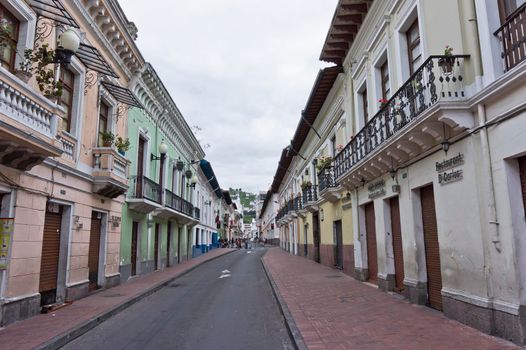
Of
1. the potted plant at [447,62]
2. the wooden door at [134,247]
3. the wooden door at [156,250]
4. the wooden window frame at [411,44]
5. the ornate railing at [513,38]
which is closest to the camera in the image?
the ornate railing at [513,38]

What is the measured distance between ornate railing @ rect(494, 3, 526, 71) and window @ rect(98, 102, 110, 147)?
1031 cm

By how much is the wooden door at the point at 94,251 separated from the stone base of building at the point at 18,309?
125 inches

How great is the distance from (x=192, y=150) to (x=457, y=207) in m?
22.6

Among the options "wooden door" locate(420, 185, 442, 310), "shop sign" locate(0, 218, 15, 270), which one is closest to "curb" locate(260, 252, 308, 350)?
"wooden door" locate(420, 185, 442, 310)

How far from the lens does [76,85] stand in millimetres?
10336

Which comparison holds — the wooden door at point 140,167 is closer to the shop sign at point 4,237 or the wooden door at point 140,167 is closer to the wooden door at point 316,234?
the shop sign at point 4,237

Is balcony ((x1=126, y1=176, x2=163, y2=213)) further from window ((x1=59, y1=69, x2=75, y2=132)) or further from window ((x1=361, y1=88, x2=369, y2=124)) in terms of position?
window ((x1=361, y1=88, x2=369, y2=124))

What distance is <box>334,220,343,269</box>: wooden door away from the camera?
16642 mm

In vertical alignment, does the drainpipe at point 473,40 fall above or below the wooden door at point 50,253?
above

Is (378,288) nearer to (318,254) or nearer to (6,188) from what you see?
(6,188)

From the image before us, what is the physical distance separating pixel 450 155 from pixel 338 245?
1068 centimetres

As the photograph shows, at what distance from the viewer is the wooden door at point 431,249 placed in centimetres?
783

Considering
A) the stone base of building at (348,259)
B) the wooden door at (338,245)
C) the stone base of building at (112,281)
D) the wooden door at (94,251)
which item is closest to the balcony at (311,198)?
the wooden door at (338,245)

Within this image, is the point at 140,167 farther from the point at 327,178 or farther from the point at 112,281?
the point at 327,178
